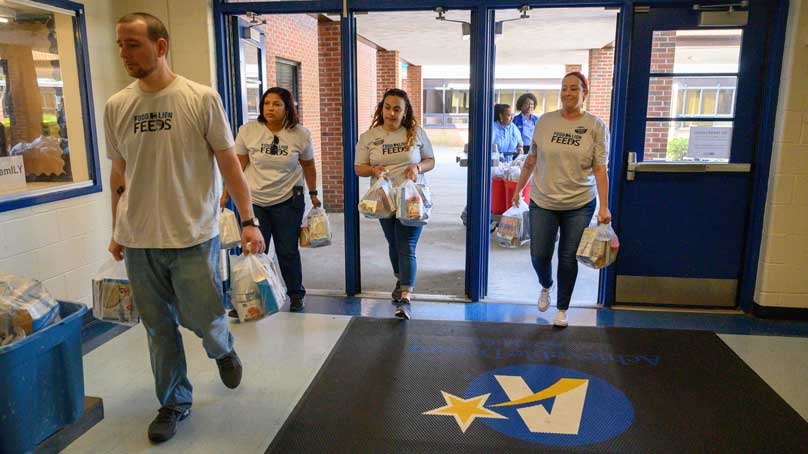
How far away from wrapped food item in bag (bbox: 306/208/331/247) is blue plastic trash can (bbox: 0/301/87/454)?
1.90 m

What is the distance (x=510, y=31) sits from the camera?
9.24 m

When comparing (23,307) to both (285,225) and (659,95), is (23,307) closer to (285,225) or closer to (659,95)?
(285,225)

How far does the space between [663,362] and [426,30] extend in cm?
691

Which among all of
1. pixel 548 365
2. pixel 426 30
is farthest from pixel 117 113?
pixel 426 30

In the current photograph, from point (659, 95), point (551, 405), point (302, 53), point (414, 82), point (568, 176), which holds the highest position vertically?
point (414, 82)

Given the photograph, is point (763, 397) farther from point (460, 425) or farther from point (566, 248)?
point (460, 425)

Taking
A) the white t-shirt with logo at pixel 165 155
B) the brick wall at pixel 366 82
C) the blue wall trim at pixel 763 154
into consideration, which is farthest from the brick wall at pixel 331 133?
the white t-shirt with logo at pixel 165 155

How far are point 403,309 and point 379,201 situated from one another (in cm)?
75

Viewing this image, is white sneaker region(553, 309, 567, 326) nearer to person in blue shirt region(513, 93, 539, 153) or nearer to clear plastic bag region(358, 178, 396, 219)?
clear plastic bag region(358, 178, 396, 219)

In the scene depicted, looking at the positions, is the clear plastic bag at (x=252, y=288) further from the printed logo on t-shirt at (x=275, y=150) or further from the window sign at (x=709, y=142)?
the window sign at (x=709, y=142)

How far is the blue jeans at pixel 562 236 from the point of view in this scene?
11.3ft

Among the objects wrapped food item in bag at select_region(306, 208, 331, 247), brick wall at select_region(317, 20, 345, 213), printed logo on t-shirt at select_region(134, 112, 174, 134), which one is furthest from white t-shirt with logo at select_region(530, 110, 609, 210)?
brick wall at select_region(317, 20, 345, 213)

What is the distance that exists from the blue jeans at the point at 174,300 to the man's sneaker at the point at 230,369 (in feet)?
0.49

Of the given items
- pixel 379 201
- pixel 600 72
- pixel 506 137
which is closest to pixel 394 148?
pixel 379 201
